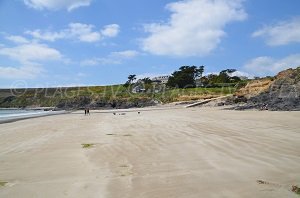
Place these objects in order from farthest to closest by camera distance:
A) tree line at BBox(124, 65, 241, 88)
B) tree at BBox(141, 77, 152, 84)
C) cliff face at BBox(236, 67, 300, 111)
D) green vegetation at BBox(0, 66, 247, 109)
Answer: tree at BBox(141, 77, 152, 84), tree line at BBox(124, 65, 241, 88), green vegetation at BBox(0, 66, 247, 109), cliff face at BBox(236, 67, 300, 111)

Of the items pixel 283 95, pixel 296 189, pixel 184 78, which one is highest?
pixel 184 78

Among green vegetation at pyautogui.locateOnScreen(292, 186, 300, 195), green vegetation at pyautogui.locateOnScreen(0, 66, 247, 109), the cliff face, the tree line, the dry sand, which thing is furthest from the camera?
the tree line

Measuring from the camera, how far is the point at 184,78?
3826 inches

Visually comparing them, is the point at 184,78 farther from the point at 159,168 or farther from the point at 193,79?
the point at 159,168

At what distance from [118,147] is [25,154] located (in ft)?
8.02

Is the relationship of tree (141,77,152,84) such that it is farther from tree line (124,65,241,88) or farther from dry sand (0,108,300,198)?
dry sand (0,108,300,198)

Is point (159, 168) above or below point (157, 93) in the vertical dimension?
below

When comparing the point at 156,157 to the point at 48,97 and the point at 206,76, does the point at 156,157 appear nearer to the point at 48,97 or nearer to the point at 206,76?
the point at 206,76

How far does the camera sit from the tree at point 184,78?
96.4 m

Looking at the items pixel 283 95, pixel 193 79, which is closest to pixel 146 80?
pixel 193 79

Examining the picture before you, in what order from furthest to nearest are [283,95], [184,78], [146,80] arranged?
[146,80]
[184,78]
[283,95]

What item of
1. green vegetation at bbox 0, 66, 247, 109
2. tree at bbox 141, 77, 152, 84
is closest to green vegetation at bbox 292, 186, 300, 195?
green vegetation at bbox 0, 66, 247, 109

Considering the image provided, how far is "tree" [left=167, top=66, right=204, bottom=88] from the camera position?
96.4m

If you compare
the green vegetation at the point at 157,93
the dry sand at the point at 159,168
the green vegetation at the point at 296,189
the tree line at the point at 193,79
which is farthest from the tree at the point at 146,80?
the green vegetation at the point at 296,189
